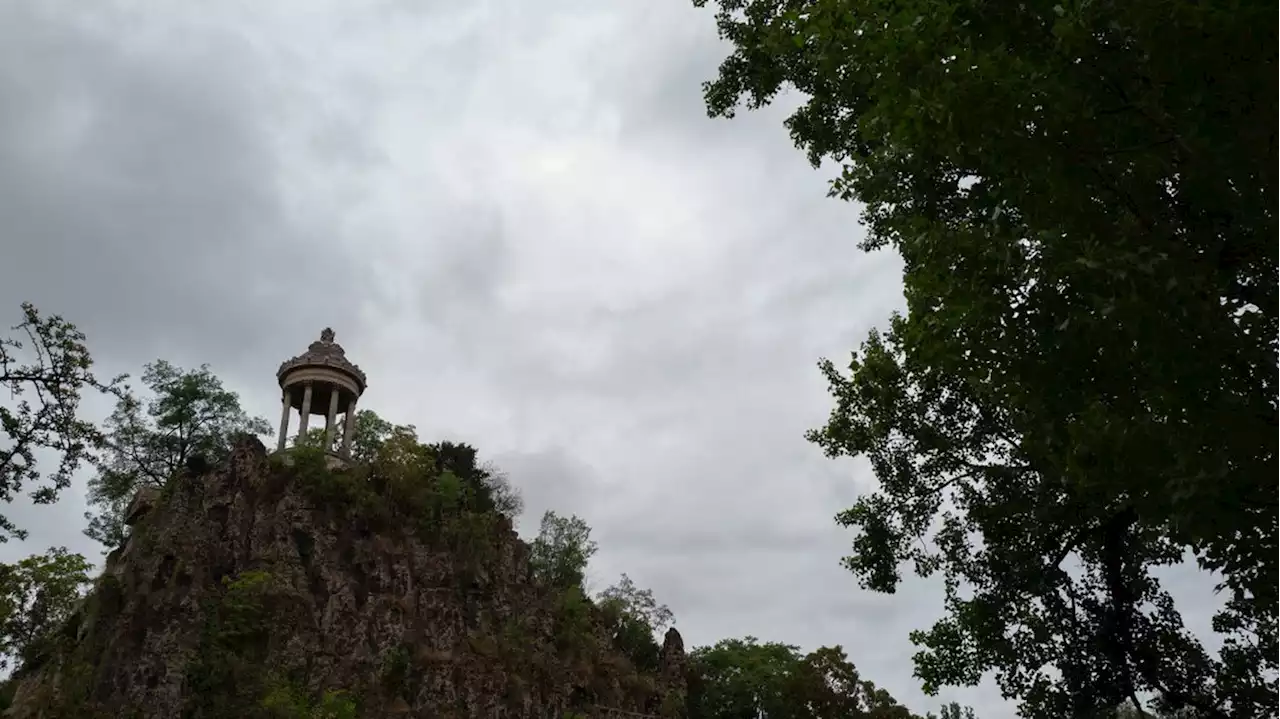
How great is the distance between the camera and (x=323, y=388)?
35.0 m

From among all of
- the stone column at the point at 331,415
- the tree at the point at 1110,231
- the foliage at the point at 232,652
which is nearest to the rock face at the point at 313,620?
the foliage at the point at 232,652

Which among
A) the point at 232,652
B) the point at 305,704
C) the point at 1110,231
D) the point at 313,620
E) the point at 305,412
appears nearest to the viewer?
the point at 1110,231

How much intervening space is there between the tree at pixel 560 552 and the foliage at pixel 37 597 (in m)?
20.1

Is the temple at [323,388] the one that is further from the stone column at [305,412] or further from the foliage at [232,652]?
the foliage at [232,652]

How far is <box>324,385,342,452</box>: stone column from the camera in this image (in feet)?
112

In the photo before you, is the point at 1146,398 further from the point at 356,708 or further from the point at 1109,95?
the point at 356,708

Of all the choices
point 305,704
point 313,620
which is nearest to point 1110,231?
point 305,704

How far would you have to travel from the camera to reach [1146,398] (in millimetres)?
6695

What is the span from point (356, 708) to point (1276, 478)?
81.2 feet

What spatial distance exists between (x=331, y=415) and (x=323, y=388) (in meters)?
1.20

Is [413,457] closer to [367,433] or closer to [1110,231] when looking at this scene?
[367,433]

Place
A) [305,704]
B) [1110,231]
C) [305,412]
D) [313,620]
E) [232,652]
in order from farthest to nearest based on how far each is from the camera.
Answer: [305,412] → [313,620] → [232,652] → [305,704] → [1110,231]

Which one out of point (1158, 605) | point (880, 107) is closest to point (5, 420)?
point (880, 107)

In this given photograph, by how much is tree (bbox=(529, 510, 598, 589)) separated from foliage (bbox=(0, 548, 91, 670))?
2014 centimetres
